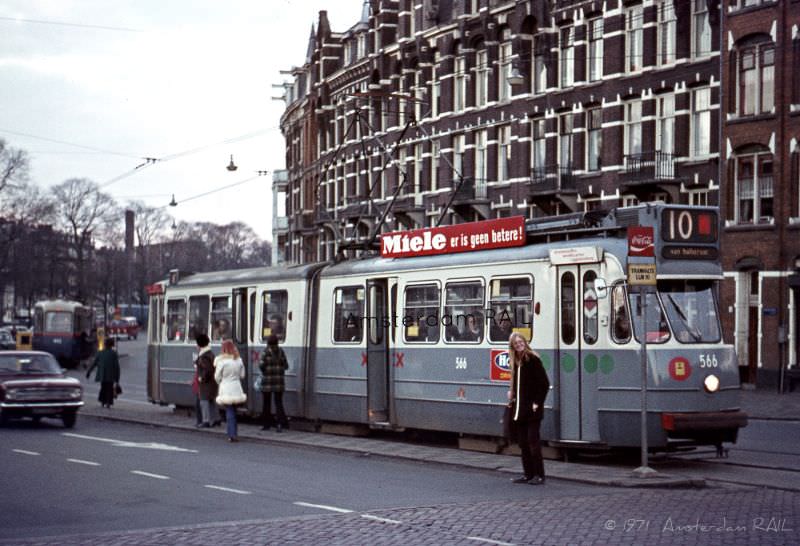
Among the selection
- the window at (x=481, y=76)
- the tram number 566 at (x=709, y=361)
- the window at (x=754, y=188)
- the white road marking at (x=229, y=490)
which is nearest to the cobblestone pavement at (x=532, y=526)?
the white road marking at (x=229, y=490)

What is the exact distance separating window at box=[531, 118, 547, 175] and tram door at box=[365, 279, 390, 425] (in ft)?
83.6

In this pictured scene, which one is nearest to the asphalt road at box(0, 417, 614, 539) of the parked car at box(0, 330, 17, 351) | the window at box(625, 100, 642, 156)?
the window at box(625, 100, 642, 156)

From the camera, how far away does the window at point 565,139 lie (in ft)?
150

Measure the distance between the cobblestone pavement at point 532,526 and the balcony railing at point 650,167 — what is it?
27.5m

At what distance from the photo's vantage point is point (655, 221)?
1759 centimetres

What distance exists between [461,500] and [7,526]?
4.59m

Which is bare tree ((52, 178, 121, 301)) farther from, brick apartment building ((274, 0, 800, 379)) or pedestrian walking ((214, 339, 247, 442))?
pedestrian walking ((214, 339, 247, 442))

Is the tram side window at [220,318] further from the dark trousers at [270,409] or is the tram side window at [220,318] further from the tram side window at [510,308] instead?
the tram side window at [510,308]

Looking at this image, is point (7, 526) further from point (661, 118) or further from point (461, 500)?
point (661, 118)

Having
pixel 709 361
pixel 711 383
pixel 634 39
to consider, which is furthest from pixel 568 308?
pixel 634 39

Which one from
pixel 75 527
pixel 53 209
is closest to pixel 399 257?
pixel 75 527

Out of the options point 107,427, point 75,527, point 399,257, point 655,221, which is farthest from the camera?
point 107,427

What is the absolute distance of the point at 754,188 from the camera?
39.3 meters

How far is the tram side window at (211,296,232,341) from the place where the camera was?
26.8 metres
